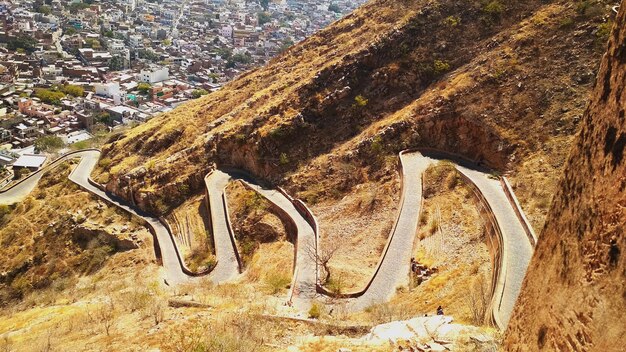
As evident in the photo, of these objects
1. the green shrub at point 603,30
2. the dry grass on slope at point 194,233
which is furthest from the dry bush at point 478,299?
the green shrub at point 603,30

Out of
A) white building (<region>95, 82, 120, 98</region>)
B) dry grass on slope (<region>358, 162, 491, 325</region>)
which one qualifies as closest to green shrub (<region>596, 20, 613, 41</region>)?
dry grass on slope (<region>358, 162, 491, 325</region>)

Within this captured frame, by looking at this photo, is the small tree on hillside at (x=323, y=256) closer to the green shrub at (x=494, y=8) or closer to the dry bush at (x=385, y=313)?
the dry bush at (x=385, y=313)

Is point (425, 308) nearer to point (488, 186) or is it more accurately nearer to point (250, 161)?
point (488, 186)

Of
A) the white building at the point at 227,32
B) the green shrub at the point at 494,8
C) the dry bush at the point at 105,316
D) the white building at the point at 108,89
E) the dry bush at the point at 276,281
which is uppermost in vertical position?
the white building at the point at 227,32

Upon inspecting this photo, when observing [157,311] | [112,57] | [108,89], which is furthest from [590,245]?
[112,57]

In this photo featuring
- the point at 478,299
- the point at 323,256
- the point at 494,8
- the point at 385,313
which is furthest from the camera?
the point at 494,8

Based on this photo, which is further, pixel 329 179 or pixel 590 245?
pixel 329 179

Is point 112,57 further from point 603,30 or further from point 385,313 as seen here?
point 385,313
